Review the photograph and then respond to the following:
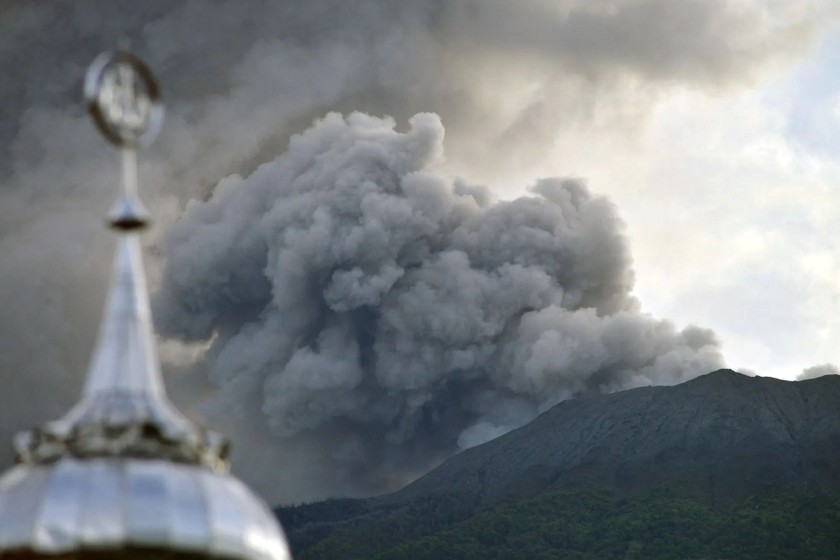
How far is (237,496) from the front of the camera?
12117 mm

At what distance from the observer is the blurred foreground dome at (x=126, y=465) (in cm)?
1165

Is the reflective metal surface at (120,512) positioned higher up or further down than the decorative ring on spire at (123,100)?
further down

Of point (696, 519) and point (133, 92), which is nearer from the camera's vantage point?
point (133, 92)

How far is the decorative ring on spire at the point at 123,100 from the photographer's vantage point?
1240cm

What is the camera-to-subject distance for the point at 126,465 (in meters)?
11.8

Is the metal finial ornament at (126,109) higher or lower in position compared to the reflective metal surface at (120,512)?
higher

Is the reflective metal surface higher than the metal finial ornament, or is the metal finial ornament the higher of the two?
the metal finial ornament

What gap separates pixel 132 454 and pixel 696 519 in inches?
7537

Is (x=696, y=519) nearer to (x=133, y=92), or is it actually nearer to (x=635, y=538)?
(x=635, y=538)

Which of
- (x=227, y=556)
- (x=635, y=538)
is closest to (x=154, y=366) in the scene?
(x=227, y=556)

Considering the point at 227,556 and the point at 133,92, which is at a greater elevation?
the point at 133,92

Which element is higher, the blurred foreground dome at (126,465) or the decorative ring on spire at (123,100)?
the decorative ring on spire at (123,100)

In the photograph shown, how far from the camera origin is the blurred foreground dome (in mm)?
11648

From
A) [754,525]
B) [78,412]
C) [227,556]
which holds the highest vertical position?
[754,525]
